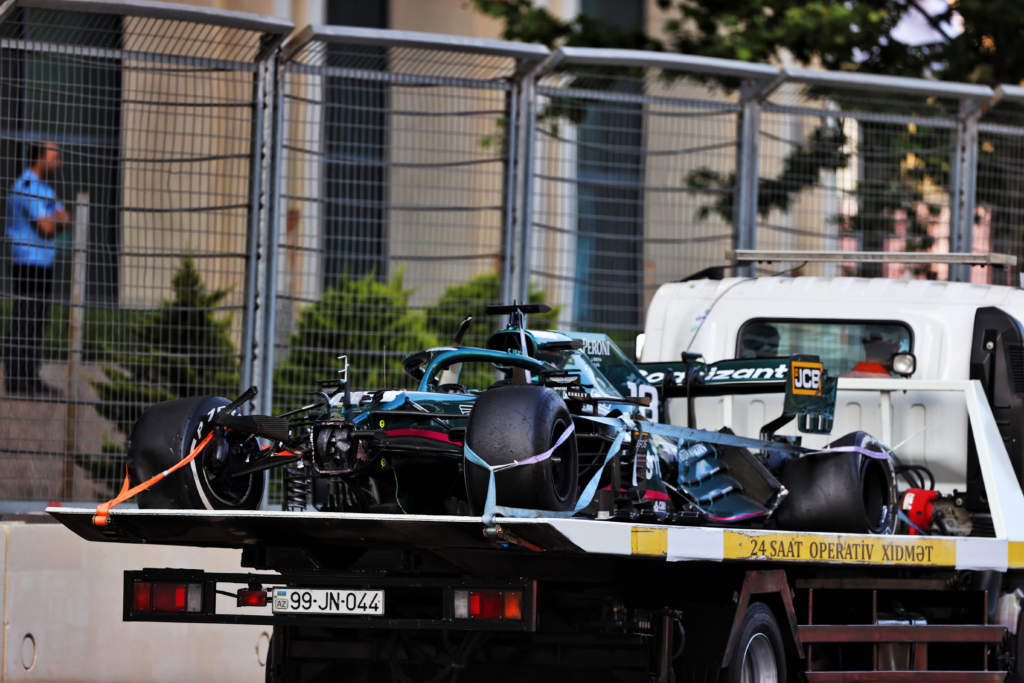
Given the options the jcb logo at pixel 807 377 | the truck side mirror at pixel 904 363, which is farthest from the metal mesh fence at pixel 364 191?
the jcb logo at pixel 807 377

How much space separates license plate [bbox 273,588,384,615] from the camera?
24.6 feet

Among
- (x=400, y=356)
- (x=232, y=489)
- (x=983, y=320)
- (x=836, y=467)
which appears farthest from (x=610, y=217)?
(x=232, y=489)

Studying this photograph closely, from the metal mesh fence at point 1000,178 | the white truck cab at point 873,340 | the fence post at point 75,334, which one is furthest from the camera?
the metal mesh fence at point 1000,178

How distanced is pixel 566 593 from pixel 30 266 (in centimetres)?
418

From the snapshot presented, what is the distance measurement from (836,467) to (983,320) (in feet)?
6.51

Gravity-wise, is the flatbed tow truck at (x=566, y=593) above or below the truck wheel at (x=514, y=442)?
below

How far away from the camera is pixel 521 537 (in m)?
6.70

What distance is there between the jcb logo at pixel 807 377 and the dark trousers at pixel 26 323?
4223 mm

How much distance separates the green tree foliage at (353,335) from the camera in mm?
11188

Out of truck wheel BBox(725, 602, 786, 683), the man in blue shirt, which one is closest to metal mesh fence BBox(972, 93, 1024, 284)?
truck wheel BBox(725, 602, 786, 683)

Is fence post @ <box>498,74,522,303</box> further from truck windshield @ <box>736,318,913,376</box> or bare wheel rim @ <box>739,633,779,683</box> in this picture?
bare wheel rim @ <box>739,633,779,683</box>

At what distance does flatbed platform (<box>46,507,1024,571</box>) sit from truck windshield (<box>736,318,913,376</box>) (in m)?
2.29

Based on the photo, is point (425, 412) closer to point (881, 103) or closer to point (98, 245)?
point (98, 245)

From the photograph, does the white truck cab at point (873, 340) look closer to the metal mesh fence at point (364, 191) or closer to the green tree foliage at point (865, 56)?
the metal mesh fence at point (364, 191)
